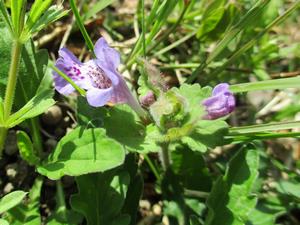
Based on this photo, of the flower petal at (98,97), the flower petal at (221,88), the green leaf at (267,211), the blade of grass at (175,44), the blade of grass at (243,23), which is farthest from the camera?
the blade of grass at (175,44)

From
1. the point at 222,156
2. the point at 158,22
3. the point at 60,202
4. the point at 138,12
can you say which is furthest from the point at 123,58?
the point at 60,202

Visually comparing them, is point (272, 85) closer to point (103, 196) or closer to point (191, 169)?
point (191, 169)

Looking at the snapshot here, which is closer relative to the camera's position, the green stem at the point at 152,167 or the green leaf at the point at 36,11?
the green leaf at the point at 36,11

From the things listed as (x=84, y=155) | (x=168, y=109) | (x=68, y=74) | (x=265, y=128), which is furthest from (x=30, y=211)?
(x=265, y=128)

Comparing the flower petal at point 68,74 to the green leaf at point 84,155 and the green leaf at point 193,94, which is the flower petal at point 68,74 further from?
the green leaf at point 193,94

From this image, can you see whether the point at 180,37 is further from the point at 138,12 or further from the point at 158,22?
the point at 158,22

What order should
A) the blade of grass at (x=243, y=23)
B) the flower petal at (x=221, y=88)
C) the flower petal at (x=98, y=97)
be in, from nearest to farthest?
1. the flower petal at (x=98, y=97)
2. the flower petal at (x=221, y=88)
3. the blade of grass at (x=243, y=23)

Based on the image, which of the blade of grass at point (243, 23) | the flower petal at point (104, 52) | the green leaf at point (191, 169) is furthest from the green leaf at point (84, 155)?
the blade of grass at point (243, 23)

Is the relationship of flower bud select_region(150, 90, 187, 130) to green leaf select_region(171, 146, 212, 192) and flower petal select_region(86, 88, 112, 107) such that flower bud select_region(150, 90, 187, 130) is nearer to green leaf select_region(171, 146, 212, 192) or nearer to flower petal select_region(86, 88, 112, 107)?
flower petal select_region(86, 88, 112, 107)
